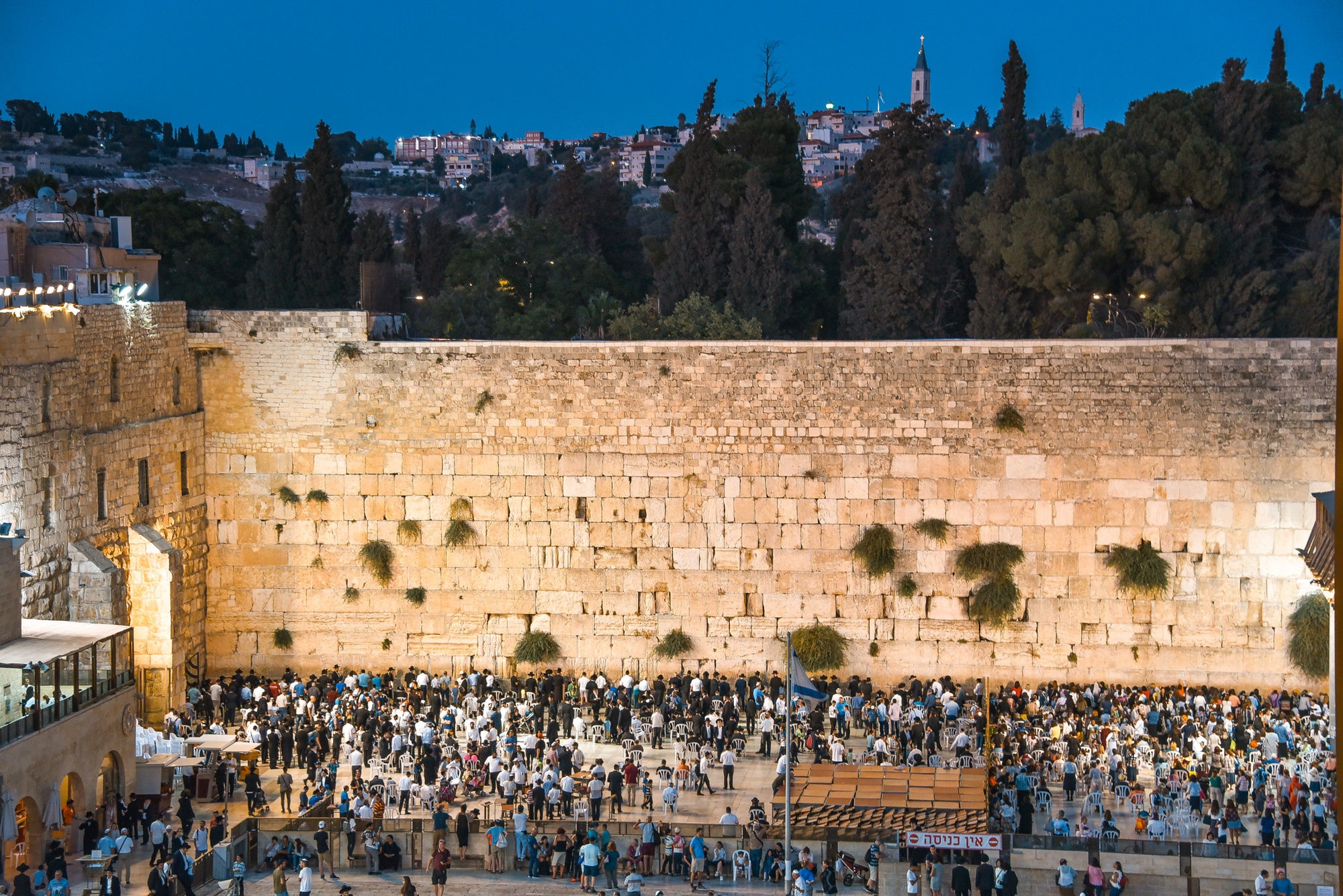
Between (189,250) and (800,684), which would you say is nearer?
(800,684)

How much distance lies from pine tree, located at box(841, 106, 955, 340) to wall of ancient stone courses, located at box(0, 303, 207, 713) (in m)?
18.3

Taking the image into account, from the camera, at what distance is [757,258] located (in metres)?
39.1

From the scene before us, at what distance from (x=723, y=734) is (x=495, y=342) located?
22.5 feet

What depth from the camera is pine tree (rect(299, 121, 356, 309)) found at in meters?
41.7

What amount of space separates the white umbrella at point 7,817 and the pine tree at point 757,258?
81.3ft

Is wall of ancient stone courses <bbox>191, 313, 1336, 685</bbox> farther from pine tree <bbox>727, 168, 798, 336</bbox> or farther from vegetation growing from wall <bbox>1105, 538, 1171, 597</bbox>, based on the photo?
pine tree <bbox>727, 168, 798, 336</bbox>

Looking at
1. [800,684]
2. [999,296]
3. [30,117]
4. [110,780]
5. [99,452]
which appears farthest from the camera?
[30,117]

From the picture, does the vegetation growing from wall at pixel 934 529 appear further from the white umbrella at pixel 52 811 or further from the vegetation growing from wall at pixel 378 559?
the white umbrella at pixel 52 811

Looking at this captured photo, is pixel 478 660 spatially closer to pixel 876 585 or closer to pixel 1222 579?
pixel 876 585

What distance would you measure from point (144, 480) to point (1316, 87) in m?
36.3

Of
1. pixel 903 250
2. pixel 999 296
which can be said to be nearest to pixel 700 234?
pixel 903 250

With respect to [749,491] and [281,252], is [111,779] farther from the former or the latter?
[281,252]

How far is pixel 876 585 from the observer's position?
2408cm

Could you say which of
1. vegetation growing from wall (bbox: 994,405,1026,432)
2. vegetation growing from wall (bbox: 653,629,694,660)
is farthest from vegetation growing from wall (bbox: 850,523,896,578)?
vegetation growing from wall (bbox: 653,629,694,660)
